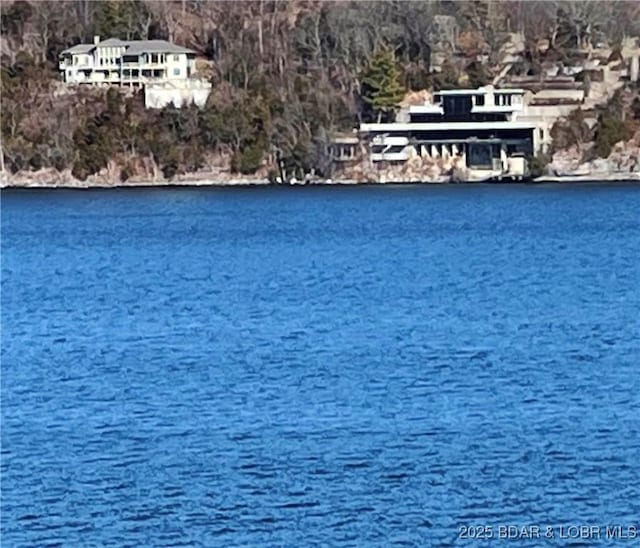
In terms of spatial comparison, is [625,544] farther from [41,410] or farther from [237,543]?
[41,410]

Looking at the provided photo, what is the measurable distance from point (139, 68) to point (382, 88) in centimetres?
1151

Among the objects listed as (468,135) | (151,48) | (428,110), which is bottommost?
(468,135)

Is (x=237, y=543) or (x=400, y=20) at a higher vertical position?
(x=400, y=20)

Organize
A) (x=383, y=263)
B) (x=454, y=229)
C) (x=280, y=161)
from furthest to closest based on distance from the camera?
(x=280, y=161) → (x=454, y=229) → (x=383, y=263)

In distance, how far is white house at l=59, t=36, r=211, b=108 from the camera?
3137 inches

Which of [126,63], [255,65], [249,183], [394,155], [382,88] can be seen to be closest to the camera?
[394,155]

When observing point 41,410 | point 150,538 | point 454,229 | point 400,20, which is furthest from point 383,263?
point 400,20

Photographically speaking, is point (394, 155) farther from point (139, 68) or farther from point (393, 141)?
point (139, 68)

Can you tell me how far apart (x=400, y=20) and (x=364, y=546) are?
75.9 metres

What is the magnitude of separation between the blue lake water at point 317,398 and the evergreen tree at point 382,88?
121 feet

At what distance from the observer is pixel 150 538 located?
43.4 ft

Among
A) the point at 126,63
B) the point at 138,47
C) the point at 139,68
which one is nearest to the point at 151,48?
the point at 138,47

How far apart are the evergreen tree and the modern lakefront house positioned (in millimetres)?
1220

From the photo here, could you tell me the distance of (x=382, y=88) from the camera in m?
76.8
